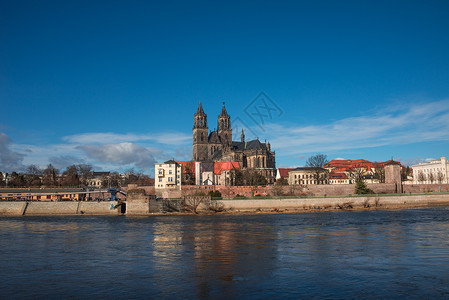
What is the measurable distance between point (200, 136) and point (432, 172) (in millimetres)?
82069

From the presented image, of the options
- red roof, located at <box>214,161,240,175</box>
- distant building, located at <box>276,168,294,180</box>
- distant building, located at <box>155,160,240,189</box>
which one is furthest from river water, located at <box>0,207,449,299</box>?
distant building, located at <box>276,168,294,180</box>

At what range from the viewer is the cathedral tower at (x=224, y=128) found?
152375 millimetres

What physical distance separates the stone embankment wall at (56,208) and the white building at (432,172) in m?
91.9

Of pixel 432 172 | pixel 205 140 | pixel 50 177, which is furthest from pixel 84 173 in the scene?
pixel 432 172

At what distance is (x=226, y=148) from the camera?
449 ft

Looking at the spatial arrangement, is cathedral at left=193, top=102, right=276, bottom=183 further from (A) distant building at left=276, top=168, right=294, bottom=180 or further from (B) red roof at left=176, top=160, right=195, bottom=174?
(B) red roof at left=176, top=160, right=195, bottom=174

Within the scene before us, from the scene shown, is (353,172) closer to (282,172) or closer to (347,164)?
(282,172)

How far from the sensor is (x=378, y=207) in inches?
2862

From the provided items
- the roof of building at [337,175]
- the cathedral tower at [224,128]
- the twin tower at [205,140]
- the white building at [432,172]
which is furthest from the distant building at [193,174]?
the white building at [432,172]

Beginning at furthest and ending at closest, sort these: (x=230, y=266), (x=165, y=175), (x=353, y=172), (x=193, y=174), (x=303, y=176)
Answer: (x=353, y=172) < (x=303, y=176) < (x=193, y=174) < (x=165, y=175) < (x=230, y=266)

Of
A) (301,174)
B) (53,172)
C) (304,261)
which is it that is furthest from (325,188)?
(53,172)

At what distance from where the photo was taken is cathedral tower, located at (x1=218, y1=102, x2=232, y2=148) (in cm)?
15238

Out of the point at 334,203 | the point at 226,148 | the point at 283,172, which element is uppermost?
the point at 226,148

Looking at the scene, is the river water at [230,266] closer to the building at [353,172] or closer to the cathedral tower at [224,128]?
the building at [353,172]
